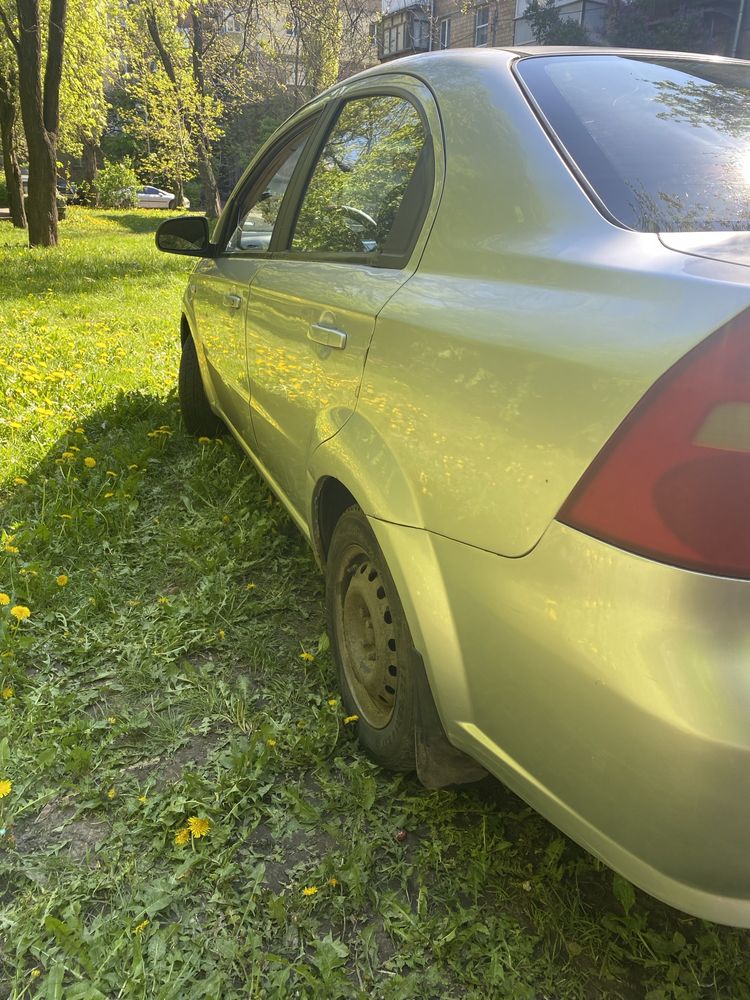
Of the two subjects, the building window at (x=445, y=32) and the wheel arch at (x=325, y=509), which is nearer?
the wheel arch at (x=325, y=509)

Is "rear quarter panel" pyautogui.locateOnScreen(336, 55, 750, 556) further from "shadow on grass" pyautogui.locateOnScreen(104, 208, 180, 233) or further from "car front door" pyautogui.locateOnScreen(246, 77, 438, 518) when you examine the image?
"shadow on grass" pyautogui.locateOnScreen(104, 208, 180, 233)

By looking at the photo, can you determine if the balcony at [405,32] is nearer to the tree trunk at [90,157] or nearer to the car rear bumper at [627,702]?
the tree trunk at [90,157]

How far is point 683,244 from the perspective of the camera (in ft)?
4.41

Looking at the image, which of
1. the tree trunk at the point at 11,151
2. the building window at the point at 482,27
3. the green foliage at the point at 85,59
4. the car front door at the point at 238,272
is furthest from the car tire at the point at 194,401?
the building window at the point at 482,27

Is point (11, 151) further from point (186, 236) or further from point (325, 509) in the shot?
point (325, 509)

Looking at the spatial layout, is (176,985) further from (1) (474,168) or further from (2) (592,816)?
(1) (474,168)

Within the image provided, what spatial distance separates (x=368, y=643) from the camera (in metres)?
2.17

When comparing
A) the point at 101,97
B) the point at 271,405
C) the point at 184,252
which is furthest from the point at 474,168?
the point at 101,97

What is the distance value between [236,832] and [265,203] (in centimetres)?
247

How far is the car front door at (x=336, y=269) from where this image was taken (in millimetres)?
1962

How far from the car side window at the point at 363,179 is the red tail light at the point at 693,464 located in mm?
1053

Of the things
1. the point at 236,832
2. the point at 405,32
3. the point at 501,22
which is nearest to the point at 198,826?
the point at 236,832

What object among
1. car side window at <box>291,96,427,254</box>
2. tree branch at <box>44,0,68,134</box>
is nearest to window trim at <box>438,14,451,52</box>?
tree branch at <box>44,0,68,134</box>

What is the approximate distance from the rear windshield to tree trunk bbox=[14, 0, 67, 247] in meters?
12.4
